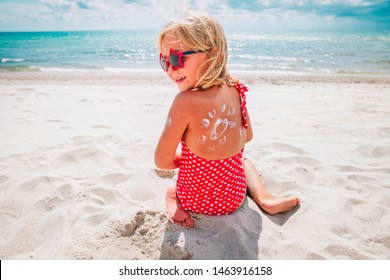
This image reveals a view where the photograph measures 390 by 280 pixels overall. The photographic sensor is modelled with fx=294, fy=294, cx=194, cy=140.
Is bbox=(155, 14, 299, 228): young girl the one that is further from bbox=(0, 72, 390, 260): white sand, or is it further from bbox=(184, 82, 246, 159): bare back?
bbox=(0, 72, 390, 260): white sand

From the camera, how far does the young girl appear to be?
1.74m

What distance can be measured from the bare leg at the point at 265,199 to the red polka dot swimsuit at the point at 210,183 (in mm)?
263

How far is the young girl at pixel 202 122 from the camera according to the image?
1.74 meters

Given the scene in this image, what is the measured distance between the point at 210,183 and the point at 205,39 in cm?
91

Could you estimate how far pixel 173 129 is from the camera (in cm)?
181

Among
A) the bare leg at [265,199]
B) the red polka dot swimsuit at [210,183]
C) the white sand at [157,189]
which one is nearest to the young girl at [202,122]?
the red polka dot swimsuit at [210,183]

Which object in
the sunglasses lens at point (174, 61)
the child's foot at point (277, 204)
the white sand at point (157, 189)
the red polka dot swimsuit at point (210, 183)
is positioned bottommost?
the white sand at point (157, 189)

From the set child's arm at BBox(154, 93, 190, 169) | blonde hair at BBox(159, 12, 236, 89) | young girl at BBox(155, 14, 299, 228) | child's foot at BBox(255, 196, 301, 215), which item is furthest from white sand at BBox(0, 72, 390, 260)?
blonde hair at BBox(159, 12, 236, 89)

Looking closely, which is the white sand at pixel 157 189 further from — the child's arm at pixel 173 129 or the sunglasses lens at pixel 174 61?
the sunglasses lens at pixel 174 61
